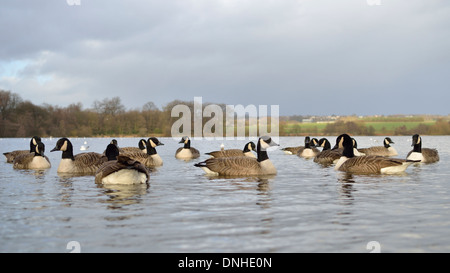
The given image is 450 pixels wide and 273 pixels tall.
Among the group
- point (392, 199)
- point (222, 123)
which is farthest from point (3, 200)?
point (222, 123)

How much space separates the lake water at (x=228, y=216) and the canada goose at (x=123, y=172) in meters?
0.33

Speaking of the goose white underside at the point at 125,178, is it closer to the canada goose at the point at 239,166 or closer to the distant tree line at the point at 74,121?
the canada goose at the point at 239,166

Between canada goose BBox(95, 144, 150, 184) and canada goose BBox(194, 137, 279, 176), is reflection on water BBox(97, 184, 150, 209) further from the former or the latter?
canada goose BBox(194, 137, 279, 176)

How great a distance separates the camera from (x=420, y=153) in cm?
2072

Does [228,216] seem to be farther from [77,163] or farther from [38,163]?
[38,163]

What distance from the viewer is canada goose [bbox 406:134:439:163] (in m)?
20.6

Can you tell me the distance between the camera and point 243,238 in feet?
21.8

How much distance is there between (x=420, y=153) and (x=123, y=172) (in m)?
14.0

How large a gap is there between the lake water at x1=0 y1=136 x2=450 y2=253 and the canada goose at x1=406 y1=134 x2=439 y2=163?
681cm

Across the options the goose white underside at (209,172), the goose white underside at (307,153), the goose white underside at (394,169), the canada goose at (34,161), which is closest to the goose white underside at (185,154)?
the goose white underside at (307,153)

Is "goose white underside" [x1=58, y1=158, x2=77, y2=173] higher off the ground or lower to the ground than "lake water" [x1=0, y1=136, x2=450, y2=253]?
higher

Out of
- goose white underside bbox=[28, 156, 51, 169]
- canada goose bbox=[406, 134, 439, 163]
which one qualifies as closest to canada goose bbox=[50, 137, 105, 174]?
goose white underside bbox=[28, 156, 51, 169]
